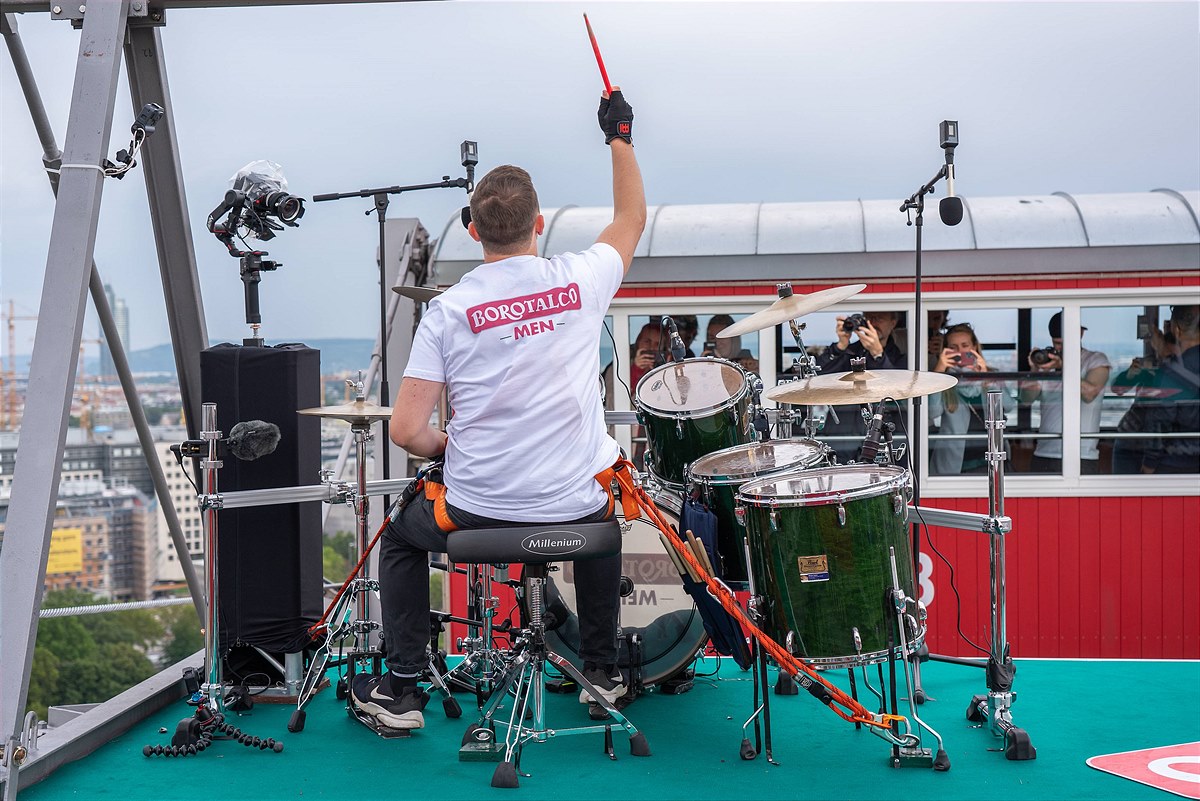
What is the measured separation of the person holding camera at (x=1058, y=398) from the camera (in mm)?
6910

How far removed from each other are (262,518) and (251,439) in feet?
1.17

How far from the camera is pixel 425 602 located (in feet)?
9.45

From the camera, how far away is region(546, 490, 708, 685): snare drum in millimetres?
3615

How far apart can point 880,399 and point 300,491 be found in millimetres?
1873

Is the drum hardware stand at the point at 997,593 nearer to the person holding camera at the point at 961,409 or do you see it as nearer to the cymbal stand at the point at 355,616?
the cymbal stand at the point at 355,616

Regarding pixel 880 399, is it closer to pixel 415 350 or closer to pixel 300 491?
pixel 415 350

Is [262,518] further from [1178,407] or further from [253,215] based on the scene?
[1178,407]

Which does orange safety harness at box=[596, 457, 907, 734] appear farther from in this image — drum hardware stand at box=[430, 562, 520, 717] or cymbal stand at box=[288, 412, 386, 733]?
cymbal stand at box=[288, 412, 386, 733]

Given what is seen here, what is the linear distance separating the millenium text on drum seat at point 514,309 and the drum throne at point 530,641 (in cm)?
52

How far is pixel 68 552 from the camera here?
62656 mm

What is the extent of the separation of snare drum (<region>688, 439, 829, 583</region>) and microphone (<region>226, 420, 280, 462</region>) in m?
1.39

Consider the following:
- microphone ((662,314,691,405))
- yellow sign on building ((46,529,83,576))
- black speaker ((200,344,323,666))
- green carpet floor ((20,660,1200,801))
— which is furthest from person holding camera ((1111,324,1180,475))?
yellow sign on building ((46,529,83,576))

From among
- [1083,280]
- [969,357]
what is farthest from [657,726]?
[1083,280]

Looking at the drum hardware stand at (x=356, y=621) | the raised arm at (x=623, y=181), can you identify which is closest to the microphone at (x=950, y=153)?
the raised arm at (x=623, y=181)
